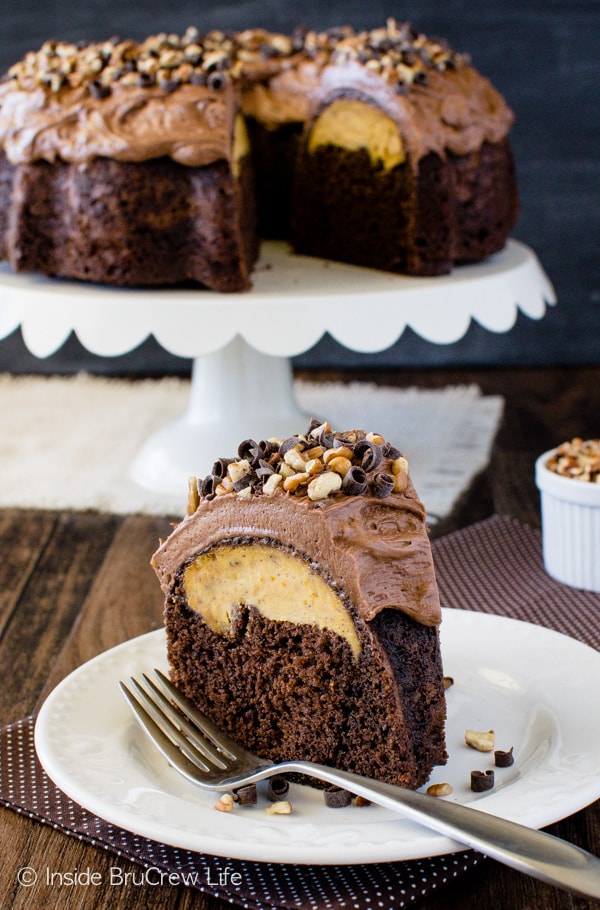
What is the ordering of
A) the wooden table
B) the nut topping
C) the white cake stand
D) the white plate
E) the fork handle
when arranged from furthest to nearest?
the white cake stand, the nut topping, the wooden table, the white plate, the fork handle

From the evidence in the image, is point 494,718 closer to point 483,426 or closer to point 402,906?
point 402,906

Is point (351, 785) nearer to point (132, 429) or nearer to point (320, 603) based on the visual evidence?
point (320, 603)

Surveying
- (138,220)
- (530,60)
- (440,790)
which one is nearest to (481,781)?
(440,790)

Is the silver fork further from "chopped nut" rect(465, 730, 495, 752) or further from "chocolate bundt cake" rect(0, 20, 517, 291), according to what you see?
"chocolate bundt cake" rect(0, 20, 517, 291)

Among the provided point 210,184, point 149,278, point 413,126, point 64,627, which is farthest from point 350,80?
point 64,627

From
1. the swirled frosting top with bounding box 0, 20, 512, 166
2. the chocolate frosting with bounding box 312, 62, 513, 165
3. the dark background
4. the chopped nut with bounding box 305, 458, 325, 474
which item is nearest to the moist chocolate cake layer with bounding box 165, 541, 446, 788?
the chopped nut with bounding box 305, 458, 325, 474

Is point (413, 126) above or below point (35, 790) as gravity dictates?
above
